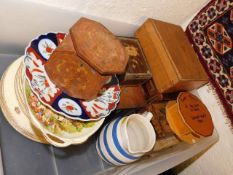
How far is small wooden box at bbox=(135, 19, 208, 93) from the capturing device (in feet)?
3.10

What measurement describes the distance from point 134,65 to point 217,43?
41cm

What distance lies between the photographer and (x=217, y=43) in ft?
3.52

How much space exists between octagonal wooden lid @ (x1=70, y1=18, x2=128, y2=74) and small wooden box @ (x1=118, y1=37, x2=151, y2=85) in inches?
10.6

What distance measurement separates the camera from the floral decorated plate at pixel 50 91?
626mm

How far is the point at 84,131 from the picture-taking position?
70 centimetres

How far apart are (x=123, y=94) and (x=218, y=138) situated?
52 cm

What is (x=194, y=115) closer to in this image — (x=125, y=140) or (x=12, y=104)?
(x=125, y=140)

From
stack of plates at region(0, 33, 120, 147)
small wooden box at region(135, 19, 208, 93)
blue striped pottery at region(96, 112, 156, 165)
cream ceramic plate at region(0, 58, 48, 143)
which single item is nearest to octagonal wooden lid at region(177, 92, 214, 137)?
small wooden box at region(135, 19, 208, 93)

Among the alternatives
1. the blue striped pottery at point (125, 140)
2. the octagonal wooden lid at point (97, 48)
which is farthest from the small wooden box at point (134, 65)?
the octagonal wooden lid at point (97, 48)

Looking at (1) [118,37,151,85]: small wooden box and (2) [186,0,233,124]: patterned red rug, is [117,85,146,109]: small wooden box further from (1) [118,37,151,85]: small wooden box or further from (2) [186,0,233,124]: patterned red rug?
(2) [186,0,233,124]: patterned red rug

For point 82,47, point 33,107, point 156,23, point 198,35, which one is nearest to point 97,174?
point 33,107

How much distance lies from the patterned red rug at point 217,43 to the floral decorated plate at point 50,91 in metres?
0.59

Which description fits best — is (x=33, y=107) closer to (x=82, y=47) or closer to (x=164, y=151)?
(x=82, y=47)

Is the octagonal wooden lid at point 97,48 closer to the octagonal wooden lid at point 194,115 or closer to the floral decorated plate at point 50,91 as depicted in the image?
the floral decorated plate at point 50,91
